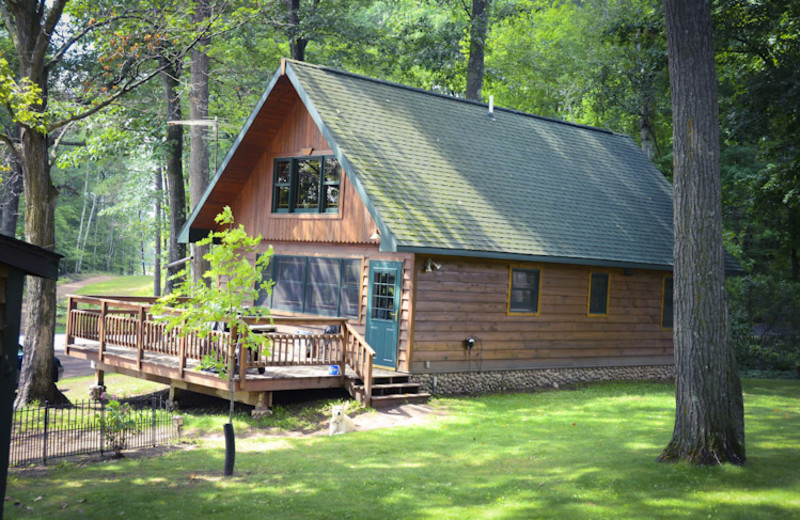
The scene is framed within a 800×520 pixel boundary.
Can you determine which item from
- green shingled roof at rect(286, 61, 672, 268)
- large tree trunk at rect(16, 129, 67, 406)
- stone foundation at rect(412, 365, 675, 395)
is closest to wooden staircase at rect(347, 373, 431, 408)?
stone foundation at rect(412, 365, 675, 395)

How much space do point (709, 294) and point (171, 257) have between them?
2352cm

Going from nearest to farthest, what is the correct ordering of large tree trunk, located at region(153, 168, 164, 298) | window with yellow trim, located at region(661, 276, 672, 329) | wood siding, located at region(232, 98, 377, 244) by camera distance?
wood siding, located at region(232, 98, 377, 244)
window with yellow trim, located at region(661, 276, 672, 329)
large tree trunk, located at region(153, 168, 164, 298)

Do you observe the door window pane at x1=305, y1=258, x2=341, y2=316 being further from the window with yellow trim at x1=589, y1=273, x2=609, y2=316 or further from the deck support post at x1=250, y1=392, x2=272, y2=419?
the window with yellow trim at x1=589, y1=273, x2=609, y2=316

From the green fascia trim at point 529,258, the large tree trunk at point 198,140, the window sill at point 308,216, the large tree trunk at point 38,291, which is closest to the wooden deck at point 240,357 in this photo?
the large tree trunk at point 38,291

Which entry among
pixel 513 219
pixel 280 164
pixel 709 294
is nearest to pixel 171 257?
pixel 280 164

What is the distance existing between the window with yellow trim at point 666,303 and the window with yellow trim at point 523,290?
4765 millimetres

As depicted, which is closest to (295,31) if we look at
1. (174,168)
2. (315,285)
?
(174,168)

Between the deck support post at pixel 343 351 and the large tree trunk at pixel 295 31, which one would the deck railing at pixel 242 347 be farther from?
the large tree trunk at pixel 295 31

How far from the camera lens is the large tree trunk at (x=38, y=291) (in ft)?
53.0

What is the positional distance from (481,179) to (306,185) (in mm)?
4272

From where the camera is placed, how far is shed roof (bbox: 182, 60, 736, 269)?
1619 cm

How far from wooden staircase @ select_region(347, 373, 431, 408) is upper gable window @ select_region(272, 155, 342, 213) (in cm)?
441

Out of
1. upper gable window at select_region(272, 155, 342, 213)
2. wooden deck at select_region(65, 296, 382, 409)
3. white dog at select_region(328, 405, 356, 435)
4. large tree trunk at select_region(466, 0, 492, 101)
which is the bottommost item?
white dog at select_region(328, 405, 356, 435)

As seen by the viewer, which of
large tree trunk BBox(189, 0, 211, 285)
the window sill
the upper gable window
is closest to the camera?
the window sill
